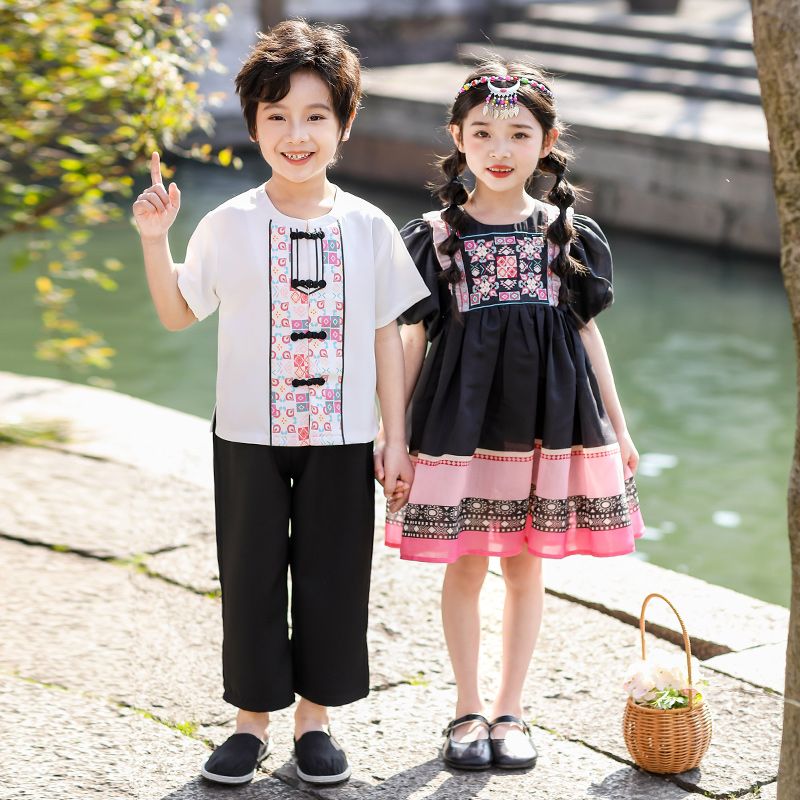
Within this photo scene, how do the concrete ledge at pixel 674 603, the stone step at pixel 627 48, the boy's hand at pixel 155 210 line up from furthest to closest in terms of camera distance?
the stone step at pixel 627 48, the concrete ledge at pixel 674 603, the boy's hand at pixel 155 210

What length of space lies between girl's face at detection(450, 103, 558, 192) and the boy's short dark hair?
289 millimetres

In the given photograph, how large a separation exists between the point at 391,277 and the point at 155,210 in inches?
19.6

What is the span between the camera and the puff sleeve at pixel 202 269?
2586mm

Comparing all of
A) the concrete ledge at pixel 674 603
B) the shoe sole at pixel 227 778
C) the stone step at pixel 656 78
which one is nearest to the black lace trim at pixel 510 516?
the shoe sole at pixel 227 778

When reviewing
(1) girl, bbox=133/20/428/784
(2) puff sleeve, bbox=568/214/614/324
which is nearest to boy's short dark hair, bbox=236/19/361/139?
(1) girl, bbox=133/20/428/784

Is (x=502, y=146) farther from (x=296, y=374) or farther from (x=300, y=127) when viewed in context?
(x=296, y=374)

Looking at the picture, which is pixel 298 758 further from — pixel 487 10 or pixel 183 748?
pixel 487 10

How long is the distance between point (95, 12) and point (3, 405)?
1712 millimetres

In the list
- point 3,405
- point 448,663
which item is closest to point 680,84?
point 3,405

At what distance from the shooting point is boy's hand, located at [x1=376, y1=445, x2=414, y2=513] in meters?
2.71

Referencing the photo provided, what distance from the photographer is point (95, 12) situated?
18.4ft

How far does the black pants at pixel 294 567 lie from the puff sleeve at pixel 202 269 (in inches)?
11.2

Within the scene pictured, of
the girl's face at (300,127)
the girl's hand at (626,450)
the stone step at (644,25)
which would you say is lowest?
the girl's hand at (626,450)

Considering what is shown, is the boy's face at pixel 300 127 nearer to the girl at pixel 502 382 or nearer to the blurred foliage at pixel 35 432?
the girl at pixel 502 382
